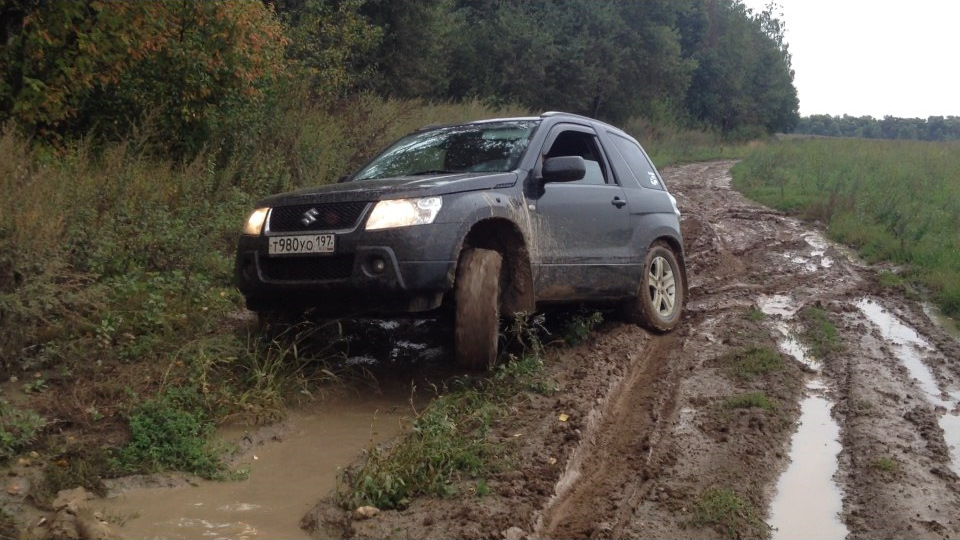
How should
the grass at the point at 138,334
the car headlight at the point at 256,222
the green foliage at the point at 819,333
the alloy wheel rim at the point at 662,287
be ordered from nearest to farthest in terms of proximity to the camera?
the grass at the point at 138,334 → the car headlight at the point at 256,222 → the green foliage at the point at 819,333 → the alloy wheel rim at the point at 662,287

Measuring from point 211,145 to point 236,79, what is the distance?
818 millimetres

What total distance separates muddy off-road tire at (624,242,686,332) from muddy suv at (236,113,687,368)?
0.02m

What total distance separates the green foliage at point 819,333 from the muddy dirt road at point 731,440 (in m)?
0.04

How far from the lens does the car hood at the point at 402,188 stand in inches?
212

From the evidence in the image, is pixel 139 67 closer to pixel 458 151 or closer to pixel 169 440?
pixel 458 151

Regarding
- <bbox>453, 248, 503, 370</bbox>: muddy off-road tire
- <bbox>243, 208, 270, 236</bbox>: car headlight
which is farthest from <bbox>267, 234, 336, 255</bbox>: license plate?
<bbox>453, 248, 503, 370</bbox>: muddy off-road tire

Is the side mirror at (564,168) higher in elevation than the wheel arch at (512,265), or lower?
higher

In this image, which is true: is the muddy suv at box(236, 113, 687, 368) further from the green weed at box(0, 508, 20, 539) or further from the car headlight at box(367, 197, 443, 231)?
the green weed at box(0, 508, 20, 539)

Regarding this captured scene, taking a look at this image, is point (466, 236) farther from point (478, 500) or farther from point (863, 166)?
point (863, 166)

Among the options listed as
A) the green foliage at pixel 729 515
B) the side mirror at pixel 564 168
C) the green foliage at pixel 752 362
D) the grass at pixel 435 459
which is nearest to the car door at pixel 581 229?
the side mirror at pixel 564 168

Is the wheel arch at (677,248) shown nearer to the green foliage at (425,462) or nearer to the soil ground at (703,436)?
the soil ground at (703,436)

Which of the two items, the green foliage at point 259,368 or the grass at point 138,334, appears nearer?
the grass at point 138,334

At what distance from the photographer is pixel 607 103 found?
42500 mm

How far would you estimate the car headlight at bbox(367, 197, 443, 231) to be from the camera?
526 cm
